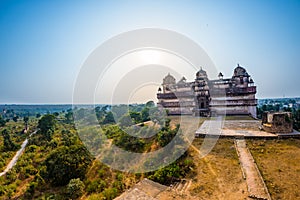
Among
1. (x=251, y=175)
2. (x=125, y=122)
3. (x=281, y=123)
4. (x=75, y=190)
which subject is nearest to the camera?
(x=251, y=175)

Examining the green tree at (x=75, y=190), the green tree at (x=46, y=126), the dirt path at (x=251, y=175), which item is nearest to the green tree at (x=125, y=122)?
the green tree at (x=75, y=190)

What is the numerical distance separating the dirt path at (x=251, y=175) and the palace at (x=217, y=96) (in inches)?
609

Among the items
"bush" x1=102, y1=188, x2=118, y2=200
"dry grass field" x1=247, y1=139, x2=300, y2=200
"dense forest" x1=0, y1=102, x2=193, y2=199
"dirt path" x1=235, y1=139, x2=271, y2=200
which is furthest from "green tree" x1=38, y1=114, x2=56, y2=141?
"dry grass field" x1=247, y1=139, x2=300, y2=200

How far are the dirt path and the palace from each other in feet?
50.8

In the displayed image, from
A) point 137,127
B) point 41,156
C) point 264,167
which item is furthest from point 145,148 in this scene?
point 41,156

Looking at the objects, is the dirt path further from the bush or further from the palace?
the palace

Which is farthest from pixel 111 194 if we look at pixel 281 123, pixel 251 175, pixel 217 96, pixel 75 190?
pixel 217 96

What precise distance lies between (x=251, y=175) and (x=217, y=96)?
2071 cm

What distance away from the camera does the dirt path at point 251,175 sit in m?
10.3

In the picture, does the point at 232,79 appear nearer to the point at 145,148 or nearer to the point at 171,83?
the point at 171,83

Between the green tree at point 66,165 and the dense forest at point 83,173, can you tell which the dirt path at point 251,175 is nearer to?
the dense forest at point 83,173

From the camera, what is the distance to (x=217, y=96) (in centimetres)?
3175

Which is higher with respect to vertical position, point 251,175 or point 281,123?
point 281,123

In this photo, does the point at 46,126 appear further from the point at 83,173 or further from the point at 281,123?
the point at 281,123
